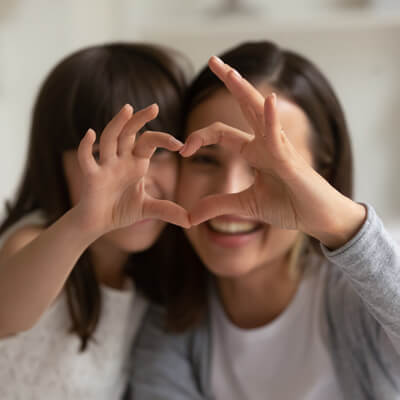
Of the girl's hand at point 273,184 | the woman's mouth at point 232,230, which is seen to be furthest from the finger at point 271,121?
the woman's mouth at point 232,230

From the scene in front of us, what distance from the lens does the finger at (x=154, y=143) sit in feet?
1.72

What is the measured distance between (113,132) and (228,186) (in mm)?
274

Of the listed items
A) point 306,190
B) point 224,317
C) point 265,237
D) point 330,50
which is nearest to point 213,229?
point 265,237

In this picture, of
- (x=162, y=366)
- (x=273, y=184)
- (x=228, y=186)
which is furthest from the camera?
(x=162, y=366)

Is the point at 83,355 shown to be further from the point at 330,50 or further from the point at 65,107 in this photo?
the point at 330,50

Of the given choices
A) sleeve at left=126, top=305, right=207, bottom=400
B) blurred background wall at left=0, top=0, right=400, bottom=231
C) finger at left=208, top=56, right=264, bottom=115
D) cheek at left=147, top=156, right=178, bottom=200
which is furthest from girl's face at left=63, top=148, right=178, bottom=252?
blurred background wall at left=0, top=0, right=400, bottom=231

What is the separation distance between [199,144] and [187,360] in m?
0.53

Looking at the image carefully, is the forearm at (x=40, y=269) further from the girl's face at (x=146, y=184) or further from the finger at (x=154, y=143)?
the girl's face at (x=146, y=184)

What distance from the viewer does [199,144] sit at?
0.54 metres

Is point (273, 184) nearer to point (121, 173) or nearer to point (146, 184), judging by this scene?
point (121, 173)

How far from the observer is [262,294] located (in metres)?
0.90

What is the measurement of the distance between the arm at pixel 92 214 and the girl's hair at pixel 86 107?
0.23m

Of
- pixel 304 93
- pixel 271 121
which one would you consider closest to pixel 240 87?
pixel 271 121

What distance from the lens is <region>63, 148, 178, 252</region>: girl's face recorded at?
0.80 metres
